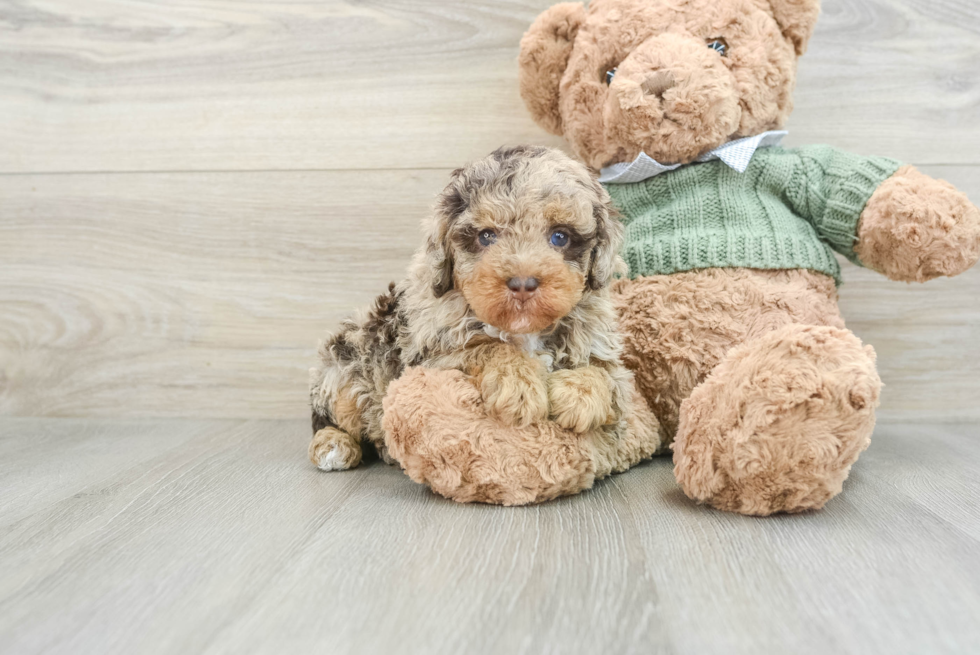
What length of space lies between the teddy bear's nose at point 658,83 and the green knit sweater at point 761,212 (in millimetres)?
143

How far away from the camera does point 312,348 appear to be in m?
1.58

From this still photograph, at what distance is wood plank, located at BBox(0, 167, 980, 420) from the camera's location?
4.88 feet

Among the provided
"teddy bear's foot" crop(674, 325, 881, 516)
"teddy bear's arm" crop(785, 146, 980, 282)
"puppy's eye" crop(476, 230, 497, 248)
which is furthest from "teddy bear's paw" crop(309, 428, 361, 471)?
"teddy bear's arm" crop(785, 146, 980, 282)

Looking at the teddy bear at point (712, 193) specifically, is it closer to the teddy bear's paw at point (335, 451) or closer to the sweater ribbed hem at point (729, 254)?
the sweater ribbed hem at point (729, 254)

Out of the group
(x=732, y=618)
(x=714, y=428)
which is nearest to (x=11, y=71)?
(x=714, y=428)

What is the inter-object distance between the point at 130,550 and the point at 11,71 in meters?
1.26

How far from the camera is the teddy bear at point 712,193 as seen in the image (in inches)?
41.7

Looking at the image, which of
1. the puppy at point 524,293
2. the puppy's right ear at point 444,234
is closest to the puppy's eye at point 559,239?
the puppy at point 524,293

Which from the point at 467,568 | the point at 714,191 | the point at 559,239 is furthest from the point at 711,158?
the point at 467,568

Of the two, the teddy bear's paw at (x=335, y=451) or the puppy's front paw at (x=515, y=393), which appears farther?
the teddy bear's paw at (x=335, y=451)

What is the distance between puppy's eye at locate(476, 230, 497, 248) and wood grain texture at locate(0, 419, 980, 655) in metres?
0.36

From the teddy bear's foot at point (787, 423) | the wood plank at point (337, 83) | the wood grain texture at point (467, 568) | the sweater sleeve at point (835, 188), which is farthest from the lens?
the wood plank at point (337, 83)

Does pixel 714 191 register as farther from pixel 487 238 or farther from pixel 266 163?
pixel 266 163

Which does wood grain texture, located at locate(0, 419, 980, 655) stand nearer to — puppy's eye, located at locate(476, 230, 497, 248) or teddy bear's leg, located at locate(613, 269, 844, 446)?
teddy bear's leg, located at locate(613, 269, 844, 446)
